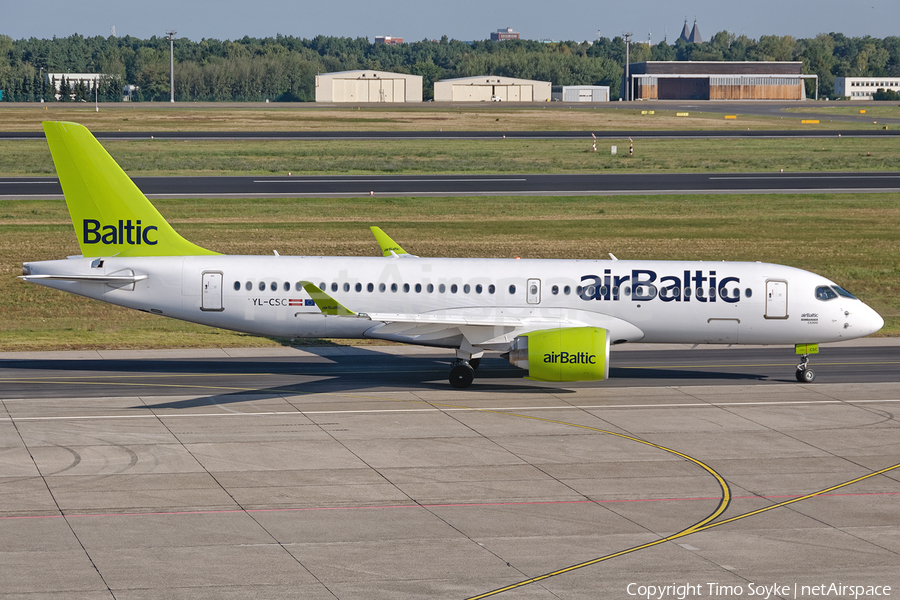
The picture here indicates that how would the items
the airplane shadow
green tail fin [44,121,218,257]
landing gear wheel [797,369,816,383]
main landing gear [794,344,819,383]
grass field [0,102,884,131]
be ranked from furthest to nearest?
grass field [0,102,884,131]
landing gear wheel [797,369,816,383]
main landing gear [794,344,819,383]
green tail fin [44,121,218,257]
the airplane shadow

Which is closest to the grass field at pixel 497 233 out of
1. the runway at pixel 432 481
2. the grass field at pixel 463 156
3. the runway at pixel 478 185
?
the runway at pixel 478 185

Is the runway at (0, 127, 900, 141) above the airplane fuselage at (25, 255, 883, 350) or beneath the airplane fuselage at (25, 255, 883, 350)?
above

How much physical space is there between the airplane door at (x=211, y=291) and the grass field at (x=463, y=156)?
54.3 metres

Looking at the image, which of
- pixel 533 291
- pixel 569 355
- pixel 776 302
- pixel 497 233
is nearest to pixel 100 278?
pixel 533 291

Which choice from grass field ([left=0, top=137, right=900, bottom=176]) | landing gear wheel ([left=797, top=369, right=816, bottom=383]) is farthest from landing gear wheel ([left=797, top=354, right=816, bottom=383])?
grass field ([left=0, top=137, right=900, bottom=176])

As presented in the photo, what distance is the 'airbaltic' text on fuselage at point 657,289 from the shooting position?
108ft

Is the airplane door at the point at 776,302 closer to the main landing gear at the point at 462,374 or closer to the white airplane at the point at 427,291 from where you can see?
the white airplane at the point at 427,291

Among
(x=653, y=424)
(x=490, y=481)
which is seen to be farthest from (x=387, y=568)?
(x=653, y=424)

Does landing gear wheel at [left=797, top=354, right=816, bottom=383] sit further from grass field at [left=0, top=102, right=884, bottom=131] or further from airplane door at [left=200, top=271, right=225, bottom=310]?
grass field at [left=0, top=102, right=884, bottom=131]

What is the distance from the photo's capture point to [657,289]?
108ft

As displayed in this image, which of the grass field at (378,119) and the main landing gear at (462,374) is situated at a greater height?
the grass field at (378,119)

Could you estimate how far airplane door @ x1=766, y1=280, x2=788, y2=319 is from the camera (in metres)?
33.0

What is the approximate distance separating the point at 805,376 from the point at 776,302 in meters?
3.02

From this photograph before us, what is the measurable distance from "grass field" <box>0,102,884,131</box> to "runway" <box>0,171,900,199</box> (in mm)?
49810
